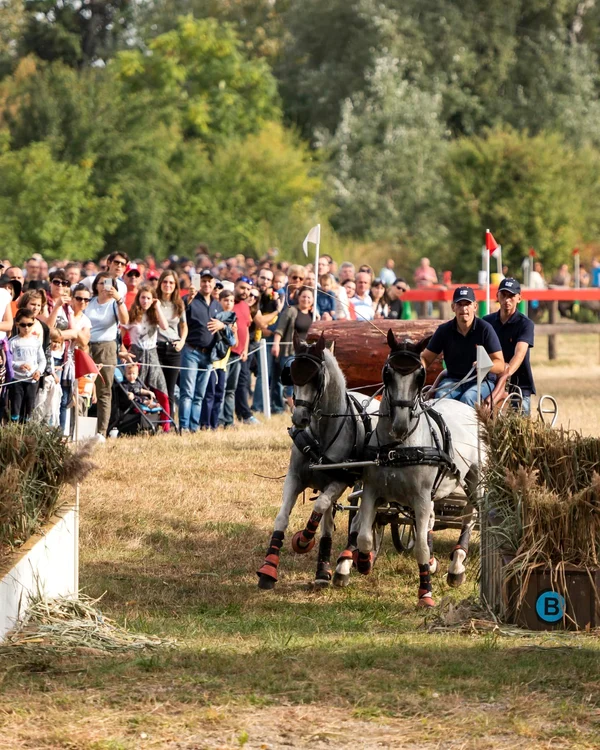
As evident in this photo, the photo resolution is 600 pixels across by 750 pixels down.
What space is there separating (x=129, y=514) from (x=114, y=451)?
8.11ft

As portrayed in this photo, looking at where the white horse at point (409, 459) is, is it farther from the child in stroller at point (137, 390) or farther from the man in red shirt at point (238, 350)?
the man in red shirt at point (238, 350)

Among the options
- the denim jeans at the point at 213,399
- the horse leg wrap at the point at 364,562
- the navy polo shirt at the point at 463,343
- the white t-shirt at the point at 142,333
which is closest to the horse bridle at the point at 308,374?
the horse leg wrap at the point at 364,562

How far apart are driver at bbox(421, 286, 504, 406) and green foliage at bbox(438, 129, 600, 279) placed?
99.8 feet

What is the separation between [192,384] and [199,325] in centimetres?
73

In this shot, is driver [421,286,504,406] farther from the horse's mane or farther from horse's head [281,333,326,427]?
horse's head [281,333,326,427]

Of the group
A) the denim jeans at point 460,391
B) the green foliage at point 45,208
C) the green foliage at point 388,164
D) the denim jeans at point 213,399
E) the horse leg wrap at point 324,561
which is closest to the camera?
the horse leg wrap at point 324,561

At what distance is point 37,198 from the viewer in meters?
37.4

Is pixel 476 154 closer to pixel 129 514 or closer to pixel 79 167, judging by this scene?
pixel 79 167

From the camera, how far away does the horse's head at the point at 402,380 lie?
894cm

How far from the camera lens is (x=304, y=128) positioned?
206 ft

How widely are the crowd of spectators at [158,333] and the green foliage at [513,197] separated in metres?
21.3

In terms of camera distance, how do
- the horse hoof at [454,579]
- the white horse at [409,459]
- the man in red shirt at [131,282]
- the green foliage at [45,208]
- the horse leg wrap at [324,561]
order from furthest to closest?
1. the green foliage at [45,208]
2. the man in red shirt at [131,282]
3. the horse hoof at [454,579]
4. the horse leg wrap at [324,561]
5. the white horse at [409,459]

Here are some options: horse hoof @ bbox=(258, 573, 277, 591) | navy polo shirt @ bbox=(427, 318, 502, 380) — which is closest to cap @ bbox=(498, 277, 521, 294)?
navy polo shirt @ bbox=(427, 318, 502, 380)

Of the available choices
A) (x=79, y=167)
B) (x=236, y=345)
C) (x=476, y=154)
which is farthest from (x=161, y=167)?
(x=236, y=345)
